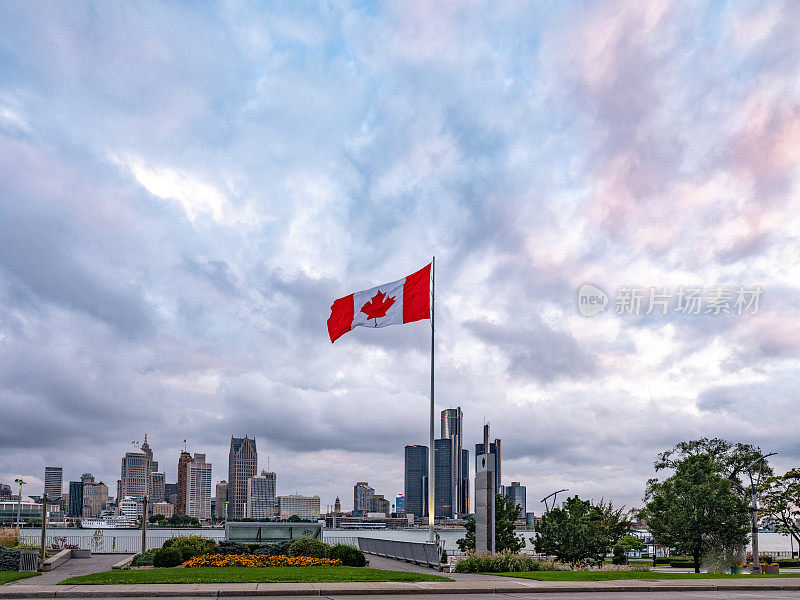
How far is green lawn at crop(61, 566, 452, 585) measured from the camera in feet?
85.4

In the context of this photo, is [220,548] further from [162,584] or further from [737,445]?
[737,445]

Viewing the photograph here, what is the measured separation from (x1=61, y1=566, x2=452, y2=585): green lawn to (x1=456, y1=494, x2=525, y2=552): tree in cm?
1170

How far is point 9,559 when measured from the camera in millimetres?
31328

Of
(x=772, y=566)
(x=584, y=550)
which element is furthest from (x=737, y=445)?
(x=584, y=550)

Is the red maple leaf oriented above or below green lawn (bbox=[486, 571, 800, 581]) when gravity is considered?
above

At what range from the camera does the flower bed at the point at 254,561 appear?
32562 millimetres

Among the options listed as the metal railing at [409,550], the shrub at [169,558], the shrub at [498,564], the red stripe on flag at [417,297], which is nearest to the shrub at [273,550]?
the shrub at [169,558]

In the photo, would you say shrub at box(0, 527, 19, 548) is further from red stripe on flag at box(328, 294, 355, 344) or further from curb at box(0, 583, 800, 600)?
red stripe on flag at box(328, 294, 355, 344)

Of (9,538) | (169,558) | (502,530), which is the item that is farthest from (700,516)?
(9,538)

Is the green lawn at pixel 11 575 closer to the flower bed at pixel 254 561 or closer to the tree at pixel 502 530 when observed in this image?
the flower bed at pixel 254 561

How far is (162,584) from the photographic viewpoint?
25.0m

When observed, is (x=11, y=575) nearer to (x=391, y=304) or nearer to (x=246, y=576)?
(x=246, y=576)

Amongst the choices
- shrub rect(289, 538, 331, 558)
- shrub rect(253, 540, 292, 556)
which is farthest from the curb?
shrub rect(253, 540, 292, 556)

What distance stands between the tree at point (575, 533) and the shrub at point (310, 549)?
40.3 ft
